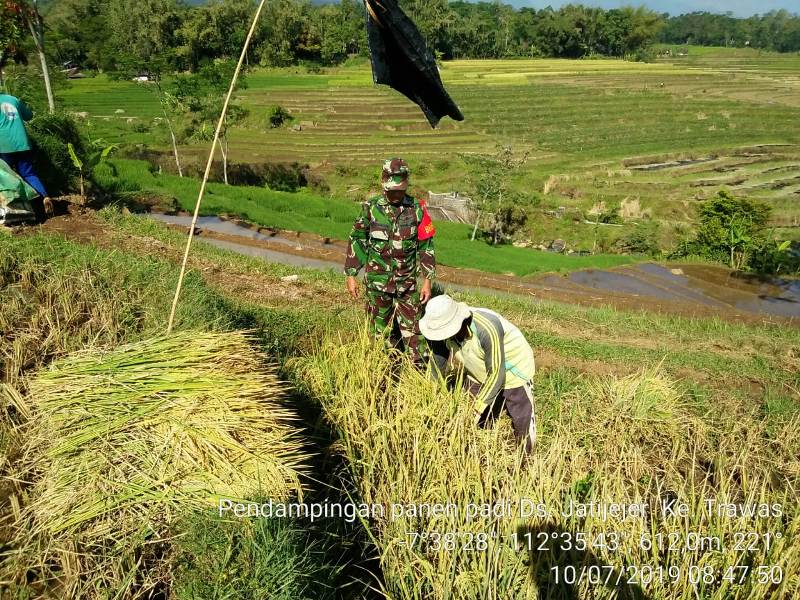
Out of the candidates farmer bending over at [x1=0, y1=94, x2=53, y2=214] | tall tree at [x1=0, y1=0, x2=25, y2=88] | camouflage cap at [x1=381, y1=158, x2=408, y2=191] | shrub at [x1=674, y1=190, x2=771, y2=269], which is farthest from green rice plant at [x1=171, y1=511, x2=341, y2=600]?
shrub at [x1=674, y1=190, x2=771, y2=269]

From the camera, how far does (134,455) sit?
1.92m

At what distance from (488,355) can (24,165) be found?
6.03 metres

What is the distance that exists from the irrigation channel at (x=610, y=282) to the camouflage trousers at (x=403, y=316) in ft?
17.4

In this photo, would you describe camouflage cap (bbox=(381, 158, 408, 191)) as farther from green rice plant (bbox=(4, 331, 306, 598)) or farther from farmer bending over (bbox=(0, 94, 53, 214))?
farmer bending over (bbox=(0, 94, 53, 214))

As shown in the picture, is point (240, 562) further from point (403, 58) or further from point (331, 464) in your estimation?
point (403, 58)

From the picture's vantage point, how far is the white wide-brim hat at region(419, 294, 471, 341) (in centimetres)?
297

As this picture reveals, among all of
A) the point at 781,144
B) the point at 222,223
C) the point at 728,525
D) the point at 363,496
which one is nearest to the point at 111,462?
the point at 363,496

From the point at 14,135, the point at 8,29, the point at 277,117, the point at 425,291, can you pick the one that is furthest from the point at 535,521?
the point at 277,117

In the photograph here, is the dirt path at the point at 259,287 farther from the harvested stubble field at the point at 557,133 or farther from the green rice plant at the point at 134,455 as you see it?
the harvested stubble field at the point at 557,133

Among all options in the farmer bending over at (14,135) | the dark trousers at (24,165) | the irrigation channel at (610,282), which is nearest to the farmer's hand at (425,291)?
the farmer bending over at (14,135)

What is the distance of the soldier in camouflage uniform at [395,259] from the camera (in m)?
3.88

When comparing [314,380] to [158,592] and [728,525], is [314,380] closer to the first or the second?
[158,592]

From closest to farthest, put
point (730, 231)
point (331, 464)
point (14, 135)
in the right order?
point (331, 464), point (14, 135), point (730, 231)

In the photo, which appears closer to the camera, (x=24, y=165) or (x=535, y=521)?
(x=535, y=521)
